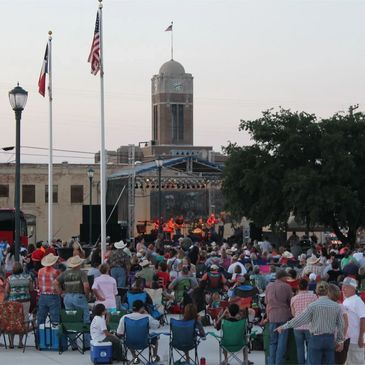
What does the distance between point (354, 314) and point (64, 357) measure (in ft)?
20.0

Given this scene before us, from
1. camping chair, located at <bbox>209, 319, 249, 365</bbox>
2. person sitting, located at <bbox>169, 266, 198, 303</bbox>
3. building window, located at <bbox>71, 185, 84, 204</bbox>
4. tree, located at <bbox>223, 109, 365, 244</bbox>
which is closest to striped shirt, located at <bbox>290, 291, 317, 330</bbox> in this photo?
camping chair, located at <bbox>209, 319, 249, 365</bbox>

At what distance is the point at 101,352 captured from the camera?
17453mm

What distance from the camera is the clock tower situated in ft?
406

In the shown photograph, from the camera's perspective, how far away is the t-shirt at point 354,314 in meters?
14.4

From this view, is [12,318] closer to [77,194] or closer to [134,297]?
[134,297]

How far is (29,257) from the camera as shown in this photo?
1276 inches

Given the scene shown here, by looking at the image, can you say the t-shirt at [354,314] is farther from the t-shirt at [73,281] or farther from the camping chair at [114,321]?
the t-shirt at [73,281]

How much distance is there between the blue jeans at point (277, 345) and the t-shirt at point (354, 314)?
144 centimetres

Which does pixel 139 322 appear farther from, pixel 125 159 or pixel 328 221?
pixel 125 159

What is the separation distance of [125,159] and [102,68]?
7712cm

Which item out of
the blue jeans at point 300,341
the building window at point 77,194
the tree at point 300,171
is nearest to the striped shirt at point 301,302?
the blue jeans at point 300,341

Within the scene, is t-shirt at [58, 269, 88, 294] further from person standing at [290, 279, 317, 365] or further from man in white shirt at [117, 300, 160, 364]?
person standing at [290, 279, 317, 365]

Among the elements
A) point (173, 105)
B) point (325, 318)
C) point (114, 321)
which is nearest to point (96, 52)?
point (114, 321)

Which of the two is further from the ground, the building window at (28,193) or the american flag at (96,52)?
the american flag at (96,52)
